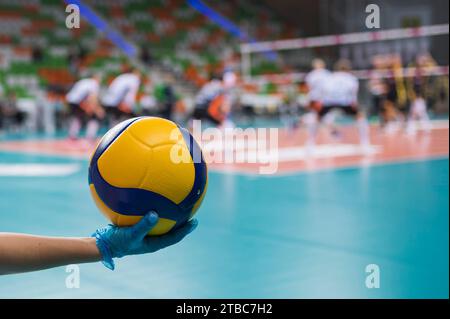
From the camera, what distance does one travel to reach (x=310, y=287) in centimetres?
295

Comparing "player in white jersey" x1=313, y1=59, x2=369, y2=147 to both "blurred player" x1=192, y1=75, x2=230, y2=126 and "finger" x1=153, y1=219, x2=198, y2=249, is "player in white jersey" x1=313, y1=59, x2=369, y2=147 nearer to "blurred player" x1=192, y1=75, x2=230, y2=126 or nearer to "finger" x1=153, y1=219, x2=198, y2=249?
"blurred player" x1=192, y1=75, x2=230, y2=126

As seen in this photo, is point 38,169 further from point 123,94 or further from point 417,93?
point 417,93

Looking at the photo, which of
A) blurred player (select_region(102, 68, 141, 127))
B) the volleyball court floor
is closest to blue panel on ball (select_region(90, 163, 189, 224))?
the volleyball court floor

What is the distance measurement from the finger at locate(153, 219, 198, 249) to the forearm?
0.51 ft

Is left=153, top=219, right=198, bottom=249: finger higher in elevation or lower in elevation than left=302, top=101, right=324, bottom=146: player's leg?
lower

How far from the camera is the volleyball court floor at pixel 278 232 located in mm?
2967

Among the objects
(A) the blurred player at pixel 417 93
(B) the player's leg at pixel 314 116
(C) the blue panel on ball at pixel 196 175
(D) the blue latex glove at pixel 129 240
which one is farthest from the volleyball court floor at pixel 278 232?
(A) the blurred player at pixel 417 93

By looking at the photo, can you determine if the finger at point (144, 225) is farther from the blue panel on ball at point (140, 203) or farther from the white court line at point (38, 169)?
the white court line at point (38, 169)

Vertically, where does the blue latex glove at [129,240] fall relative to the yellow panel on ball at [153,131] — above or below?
below

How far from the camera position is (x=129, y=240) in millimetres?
1449

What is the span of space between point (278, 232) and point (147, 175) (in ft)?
9.02

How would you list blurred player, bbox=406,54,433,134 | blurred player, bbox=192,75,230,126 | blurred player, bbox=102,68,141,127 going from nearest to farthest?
1. blurred player, bbox=102,68,141,127
2. blurred player, bbox=192,75,230,126
3. blurred player, bbox=406,54,433,134

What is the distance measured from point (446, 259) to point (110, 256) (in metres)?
2.53

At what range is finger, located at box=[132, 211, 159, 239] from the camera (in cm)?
144
